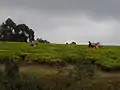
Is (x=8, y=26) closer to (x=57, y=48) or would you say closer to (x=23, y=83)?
(x=57, y=48)

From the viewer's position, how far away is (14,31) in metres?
66.0

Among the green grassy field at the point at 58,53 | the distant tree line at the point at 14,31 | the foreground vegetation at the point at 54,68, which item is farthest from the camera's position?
the distant tree line at the point at 14,31

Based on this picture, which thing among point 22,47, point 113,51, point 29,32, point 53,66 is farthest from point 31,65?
point 29,32

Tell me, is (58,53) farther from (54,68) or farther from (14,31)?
(14,31)

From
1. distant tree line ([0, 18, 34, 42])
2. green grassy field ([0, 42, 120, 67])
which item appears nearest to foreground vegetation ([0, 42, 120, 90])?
green grassy field ([0, 42, 120, 67])

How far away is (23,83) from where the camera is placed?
21.7 meters

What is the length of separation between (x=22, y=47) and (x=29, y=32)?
21186 mm

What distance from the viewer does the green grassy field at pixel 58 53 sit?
127 feet

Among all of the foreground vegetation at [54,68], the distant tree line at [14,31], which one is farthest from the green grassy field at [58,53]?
the distant tree line at [14,31]

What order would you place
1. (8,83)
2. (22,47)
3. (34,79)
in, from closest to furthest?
(8,83) < (34,79) < (22,47)

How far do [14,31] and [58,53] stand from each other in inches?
979

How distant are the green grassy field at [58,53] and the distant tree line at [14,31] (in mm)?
18172

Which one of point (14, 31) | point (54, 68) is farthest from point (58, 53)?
point (14, 31)

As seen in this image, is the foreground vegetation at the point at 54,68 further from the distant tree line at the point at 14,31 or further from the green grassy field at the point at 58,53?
the distant tree line at the point at 14,31
